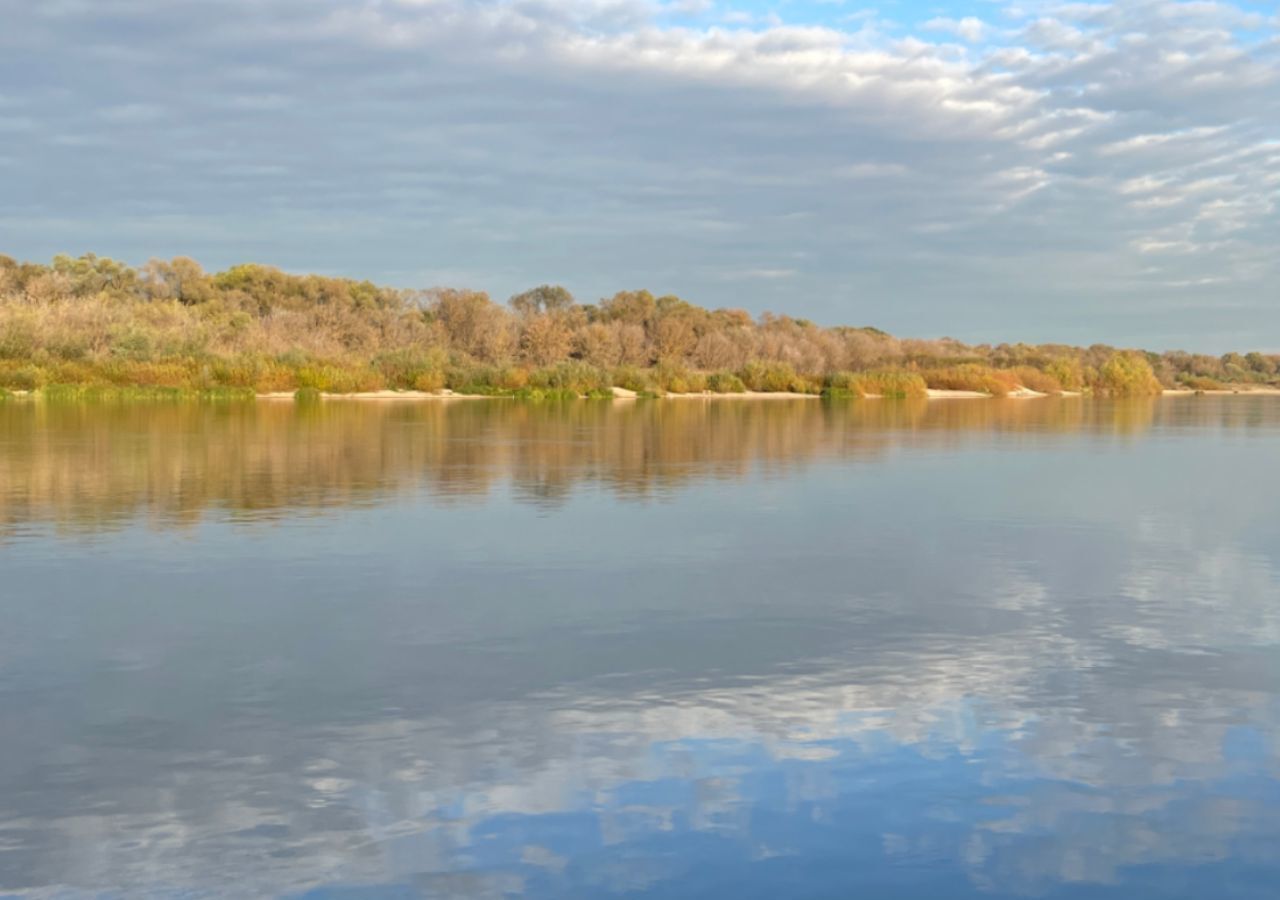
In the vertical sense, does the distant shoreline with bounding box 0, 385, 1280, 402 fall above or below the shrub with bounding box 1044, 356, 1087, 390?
below

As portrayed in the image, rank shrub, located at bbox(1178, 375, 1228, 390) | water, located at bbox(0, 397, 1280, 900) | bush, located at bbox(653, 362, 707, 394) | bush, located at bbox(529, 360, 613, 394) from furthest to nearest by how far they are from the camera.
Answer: shrub, located at bbox(1178, 375, 1228, 390)
bush, located at bbox(653, 362, 707, 394)
bush, located at bbox(529, 360, 613, 394)
water, located at bbox(0, 397, 1280, 900)

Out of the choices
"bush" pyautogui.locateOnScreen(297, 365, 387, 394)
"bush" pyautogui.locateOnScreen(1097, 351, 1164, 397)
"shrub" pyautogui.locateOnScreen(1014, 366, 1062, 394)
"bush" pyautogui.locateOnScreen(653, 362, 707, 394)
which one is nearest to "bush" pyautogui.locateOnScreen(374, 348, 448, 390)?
"bush" pyautogui.locateOnScreen(297, 365, 387, 394)

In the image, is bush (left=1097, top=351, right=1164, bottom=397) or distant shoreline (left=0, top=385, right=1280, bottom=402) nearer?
distant shoreline (left=0, top=385, right=1280, bottom=402)

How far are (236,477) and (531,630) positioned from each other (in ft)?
37.6

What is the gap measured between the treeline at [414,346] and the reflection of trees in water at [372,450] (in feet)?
40.9

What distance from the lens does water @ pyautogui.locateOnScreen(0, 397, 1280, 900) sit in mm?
4855

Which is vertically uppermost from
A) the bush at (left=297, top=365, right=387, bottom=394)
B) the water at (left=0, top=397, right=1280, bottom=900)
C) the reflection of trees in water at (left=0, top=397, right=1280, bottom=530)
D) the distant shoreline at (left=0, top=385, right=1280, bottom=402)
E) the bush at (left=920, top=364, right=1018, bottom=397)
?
the bush at (left=920, top=364, right=1018, bottom=397)

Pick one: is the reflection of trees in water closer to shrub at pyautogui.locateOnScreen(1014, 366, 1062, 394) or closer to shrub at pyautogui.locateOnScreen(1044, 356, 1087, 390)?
shrub at pyautogui.locateOnScreen(1014, 366, 1062, 394)

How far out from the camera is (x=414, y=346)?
7425 cm

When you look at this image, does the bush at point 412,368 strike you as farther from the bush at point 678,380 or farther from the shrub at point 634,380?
the bush at point 678,380

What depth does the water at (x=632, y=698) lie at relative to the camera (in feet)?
15.9

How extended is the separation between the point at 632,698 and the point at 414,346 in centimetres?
6903

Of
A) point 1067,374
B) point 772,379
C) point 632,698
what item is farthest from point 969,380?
point 632,698

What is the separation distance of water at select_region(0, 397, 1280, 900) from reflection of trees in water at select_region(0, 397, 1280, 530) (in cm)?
48
